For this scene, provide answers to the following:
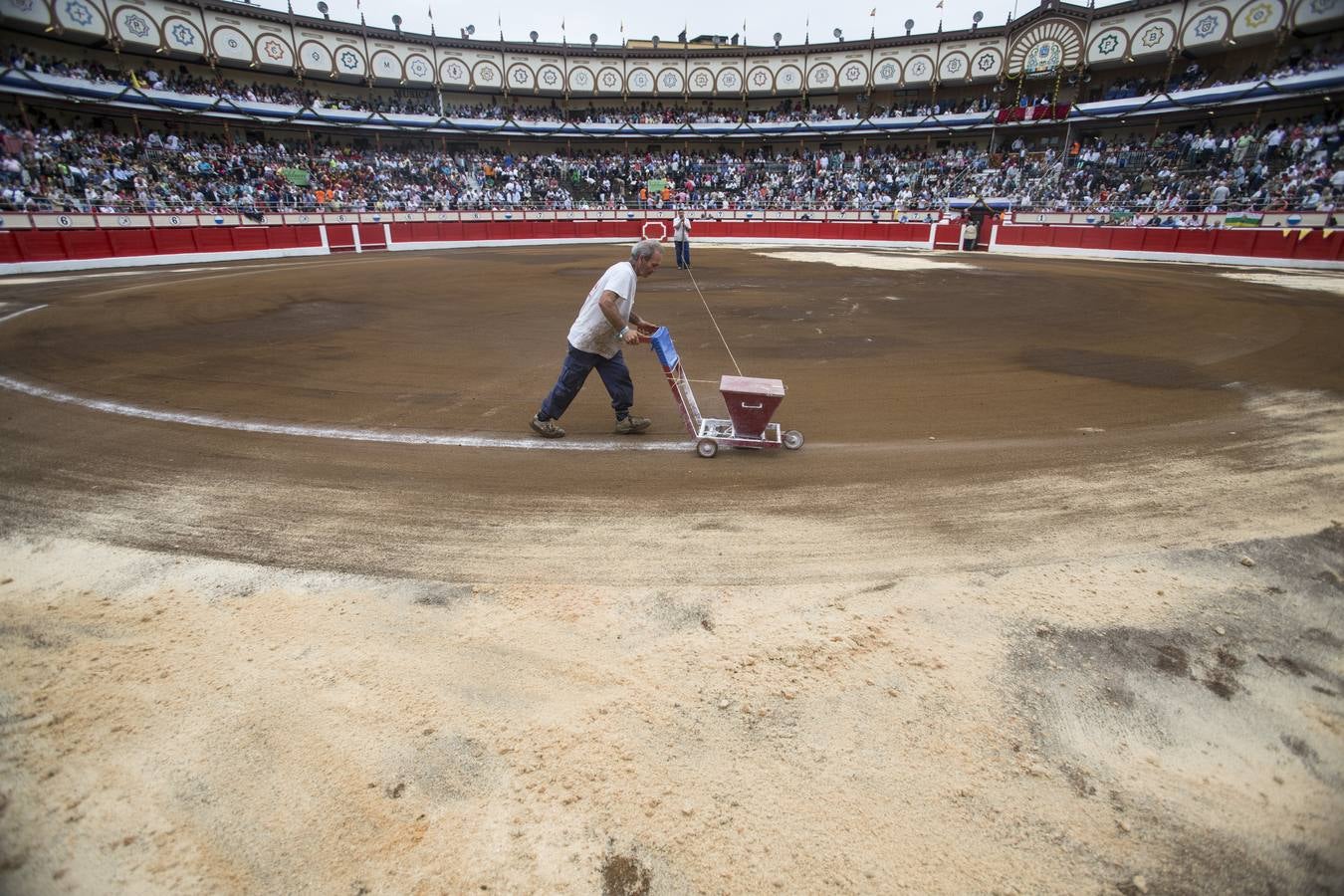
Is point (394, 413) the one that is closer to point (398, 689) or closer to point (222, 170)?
point (398, 689)

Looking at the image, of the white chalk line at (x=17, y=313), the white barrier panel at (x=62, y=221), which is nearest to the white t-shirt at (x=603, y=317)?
the white chalk line at (x=17, y=313)

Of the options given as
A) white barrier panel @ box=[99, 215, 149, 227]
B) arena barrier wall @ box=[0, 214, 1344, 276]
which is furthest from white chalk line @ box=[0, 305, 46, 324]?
white barrier panel @ box=[99, 215, 149, 227]

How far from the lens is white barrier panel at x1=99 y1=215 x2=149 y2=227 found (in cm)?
2555

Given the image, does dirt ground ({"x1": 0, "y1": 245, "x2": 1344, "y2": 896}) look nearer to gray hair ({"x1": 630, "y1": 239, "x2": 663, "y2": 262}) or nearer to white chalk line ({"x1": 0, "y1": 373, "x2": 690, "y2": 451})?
white chalk line ({"x1": 0, "y1": 373, "x2": 690, "y2": 451})

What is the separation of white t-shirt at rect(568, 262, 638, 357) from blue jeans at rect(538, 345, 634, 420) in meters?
0.08

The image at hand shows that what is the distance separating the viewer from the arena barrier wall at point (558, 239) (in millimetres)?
21500

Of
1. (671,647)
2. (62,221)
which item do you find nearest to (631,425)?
(671,647)

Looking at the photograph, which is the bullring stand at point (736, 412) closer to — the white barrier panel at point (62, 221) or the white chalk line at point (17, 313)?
the white chalk line at point (17, 313)

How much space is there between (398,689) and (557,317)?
10323 millimetres

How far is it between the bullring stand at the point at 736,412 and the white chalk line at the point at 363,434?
29 centimetres

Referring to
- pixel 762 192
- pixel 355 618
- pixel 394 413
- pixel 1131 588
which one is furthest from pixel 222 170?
pixel 1131 588

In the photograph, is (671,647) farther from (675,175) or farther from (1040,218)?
(675,175)

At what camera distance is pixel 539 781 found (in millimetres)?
2363

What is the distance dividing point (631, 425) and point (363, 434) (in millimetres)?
2617
